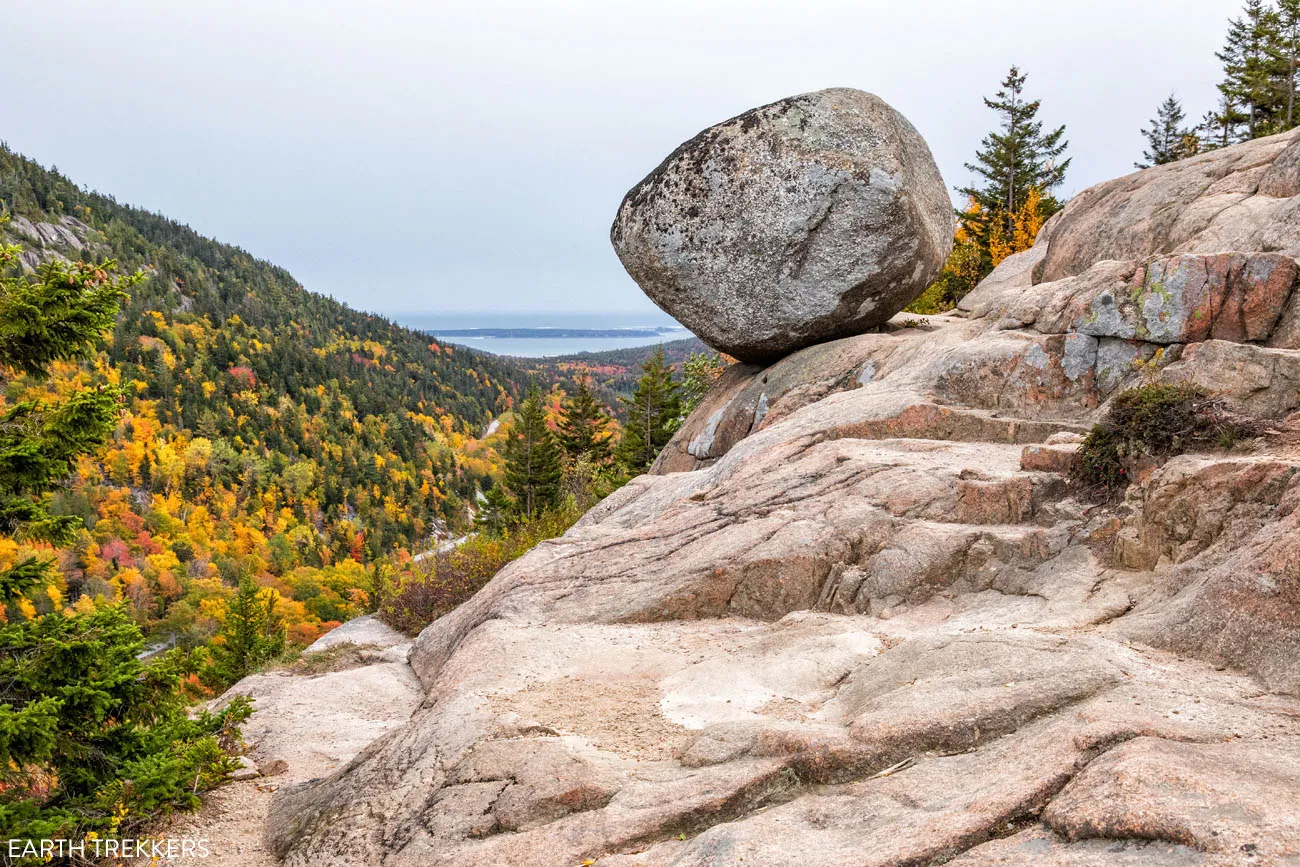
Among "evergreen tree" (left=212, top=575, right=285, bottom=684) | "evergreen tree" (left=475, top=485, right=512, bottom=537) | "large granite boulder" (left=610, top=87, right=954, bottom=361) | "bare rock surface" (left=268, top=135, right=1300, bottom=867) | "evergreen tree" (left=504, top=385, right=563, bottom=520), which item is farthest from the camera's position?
"evergreen tree" (left=475, top=485, right=512, bottom=537)

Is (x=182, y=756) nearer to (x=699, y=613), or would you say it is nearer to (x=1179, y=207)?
(x=699, y=613)

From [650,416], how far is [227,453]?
4800 inches

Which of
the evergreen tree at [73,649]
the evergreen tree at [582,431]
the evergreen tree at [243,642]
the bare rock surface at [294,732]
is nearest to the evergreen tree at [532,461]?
the evergreen tree at [582,431]

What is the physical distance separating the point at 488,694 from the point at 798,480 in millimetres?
5840

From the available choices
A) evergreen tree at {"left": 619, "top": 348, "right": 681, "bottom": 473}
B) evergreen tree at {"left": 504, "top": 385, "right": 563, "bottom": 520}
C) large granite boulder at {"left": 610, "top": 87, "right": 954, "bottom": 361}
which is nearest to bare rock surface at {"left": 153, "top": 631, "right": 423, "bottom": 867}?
large granite boulder at {"left": 610, "top": 87, "right": 954, "bottom": 361}

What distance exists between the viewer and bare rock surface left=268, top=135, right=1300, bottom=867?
4906mm

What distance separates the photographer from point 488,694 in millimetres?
8930

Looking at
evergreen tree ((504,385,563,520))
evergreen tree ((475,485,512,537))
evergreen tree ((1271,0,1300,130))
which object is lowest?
evergreen tree ((475,485,512,537))

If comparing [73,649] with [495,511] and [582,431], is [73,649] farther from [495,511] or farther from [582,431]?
[495,511]

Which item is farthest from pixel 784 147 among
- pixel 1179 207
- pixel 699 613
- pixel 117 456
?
pixel 117 456

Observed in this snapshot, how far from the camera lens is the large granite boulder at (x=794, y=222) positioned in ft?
64.1

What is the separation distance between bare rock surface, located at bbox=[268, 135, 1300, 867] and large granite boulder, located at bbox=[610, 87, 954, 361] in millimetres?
5010

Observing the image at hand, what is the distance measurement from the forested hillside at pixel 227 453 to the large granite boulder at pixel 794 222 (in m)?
78.0

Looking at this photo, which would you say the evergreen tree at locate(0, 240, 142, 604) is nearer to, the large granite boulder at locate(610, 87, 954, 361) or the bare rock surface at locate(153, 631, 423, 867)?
the bare rock surface at locate(153, 631, 423, 867)
